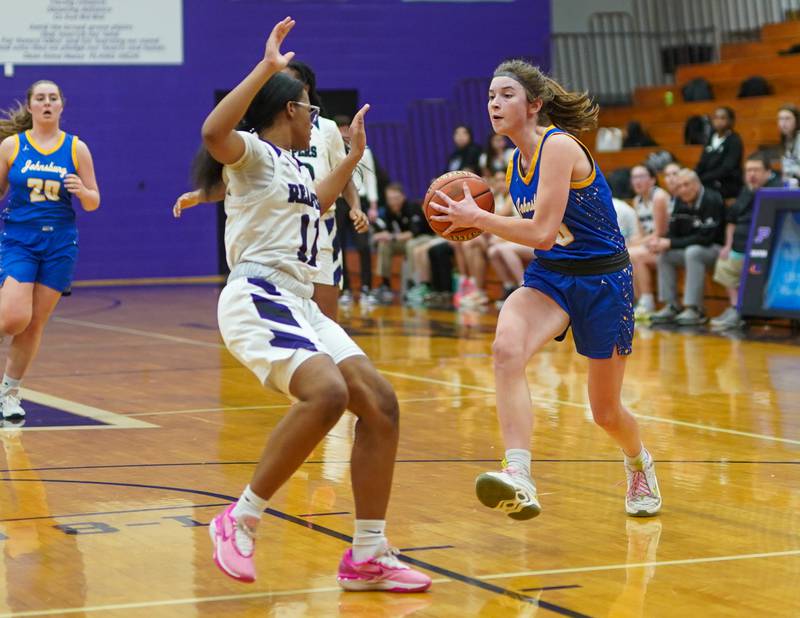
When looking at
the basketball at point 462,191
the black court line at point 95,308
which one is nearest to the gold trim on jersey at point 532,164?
the basketball at point 462,191

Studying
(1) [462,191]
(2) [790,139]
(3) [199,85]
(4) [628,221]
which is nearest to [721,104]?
(2) [790,139]

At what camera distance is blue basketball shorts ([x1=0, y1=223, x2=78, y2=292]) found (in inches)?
311

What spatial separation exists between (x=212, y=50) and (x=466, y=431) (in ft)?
44.2

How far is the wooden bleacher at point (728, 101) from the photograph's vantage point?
16406 millimetres

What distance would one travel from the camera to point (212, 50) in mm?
19922

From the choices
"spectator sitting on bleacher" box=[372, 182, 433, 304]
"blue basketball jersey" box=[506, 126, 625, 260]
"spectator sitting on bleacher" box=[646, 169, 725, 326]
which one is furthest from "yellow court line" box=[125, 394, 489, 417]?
"spectator sitting on bleacher" box=[372, 182, 433, 304]

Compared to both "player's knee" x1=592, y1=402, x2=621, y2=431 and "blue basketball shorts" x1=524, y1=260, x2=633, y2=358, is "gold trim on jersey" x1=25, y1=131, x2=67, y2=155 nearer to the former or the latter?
"blue basketball shorts" x1=524, y1=260, x2=633, y2=358

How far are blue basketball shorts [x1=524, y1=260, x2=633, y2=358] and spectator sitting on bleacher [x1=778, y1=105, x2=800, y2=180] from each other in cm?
863

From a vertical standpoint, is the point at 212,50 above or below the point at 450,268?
above

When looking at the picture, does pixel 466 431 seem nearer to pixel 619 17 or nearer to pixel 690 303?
pixel 690 303

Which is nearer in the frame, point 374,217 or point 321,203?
point 321,203

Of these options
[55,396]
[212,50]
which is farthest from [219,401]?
[212,50]

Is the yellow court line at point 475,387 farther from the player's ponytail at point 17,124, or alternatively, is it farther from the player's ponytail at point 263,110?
the player's ponytail at point 263,110

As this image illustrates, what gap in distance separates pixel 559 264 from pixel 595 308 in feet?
0.74
